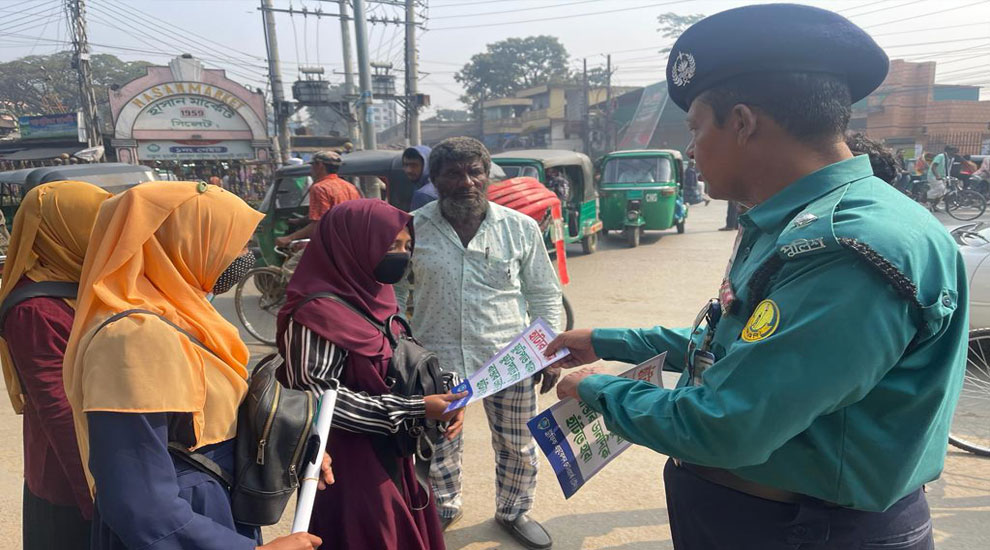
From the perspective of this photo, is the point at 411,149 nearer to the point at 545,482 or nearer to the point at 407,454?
the point at 545,482

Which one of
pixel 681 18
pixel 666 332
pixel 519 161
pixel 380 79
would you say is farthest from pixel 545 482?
pixel 681 18

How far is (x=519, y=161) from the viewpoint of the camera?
353 inches

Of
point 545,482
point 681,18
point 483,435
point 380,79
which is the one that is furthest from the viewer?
point 681,18

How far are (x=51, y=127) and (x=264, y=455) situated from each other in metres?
25.9

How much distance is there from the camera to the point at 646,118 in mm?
30703

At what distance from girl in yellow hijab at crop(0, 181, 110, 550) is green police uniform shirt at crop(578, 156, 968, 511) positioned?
1.50 m

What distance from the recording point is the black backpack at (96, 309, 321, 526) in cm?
131

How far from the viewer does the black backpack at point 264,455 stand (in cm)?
131

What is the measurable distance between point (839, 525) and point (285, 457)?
3.71 ft

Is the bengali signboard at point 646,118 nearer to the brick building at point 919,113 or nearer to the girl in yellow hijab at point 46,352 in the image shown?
the brick building at point 919,113

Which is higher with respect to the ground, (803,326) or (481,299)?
(803,326)

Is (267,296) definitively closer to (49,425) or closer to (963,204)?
(49,425)

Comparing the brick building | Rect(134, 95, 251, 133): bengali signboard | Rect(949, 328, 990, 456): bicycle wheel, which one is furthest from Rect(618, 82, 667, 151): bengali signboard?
Rect(949, 328, 990, 456): bicycle wheel

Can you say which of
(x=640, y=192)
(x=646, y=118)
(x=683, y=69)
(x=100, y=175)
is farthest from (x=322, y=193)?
(x=646, y=118)
